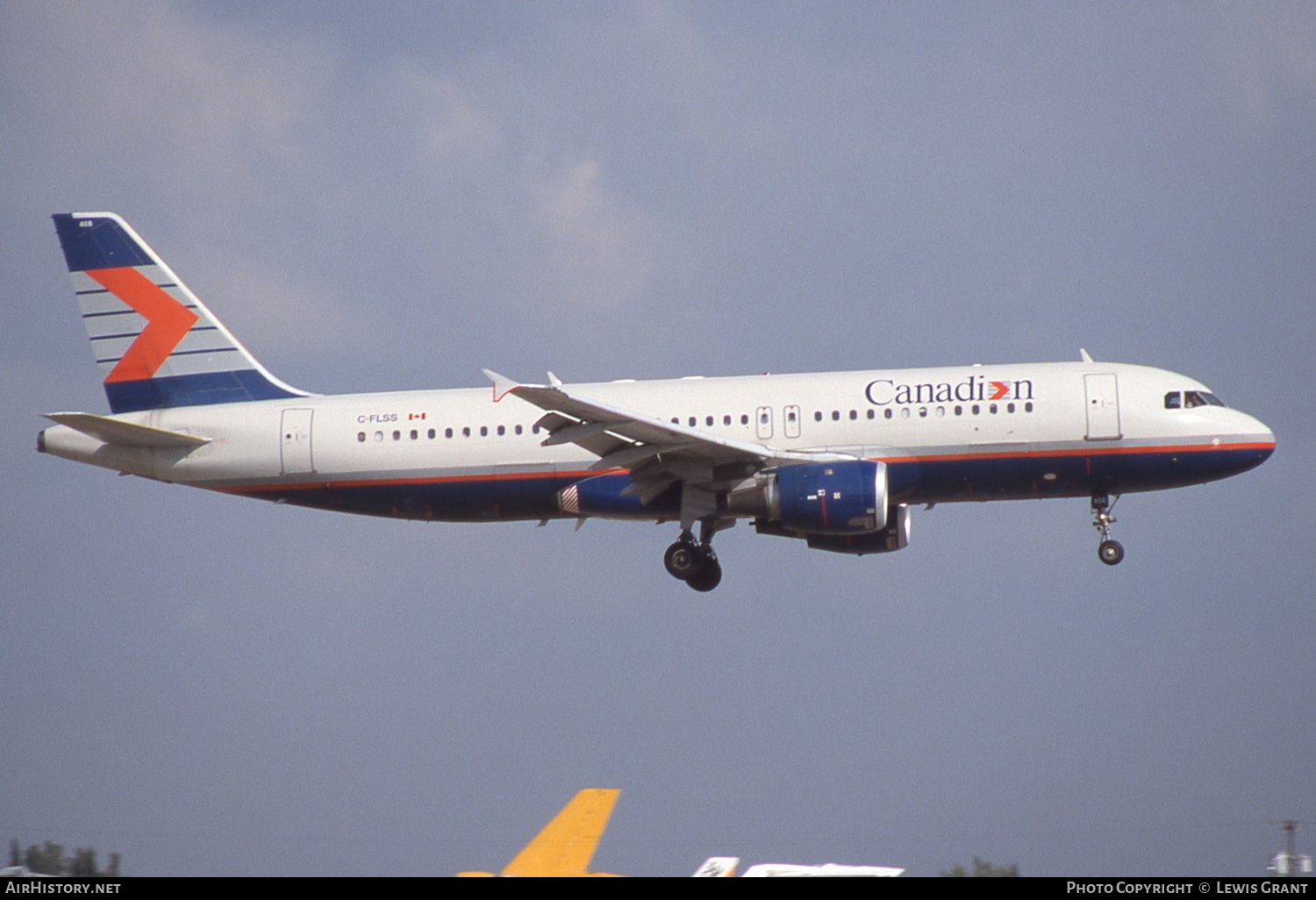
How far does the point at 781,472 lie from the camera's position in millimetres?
36719

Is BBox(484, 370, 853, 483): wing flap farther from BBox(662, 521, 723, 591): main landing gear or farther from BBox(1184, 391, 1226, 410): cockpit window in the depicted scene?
BBox(1184, 391, 1226, 410): cockpit window

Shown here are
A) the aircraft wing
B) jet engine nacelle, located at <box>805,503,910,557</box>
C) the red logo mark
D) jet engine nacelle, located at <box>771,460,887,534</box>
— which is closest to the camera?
the aircraft wing

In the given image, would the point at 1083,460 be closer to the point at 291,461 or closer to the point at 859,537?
the point at 859,537

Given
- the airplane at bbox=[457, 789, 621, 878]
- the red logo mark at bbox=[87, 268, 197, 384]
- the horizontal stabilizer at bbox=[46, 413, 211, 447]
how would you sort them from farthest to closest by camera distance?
the red logo mark at bbox=[87, 268, 197, 384] < the horizontal stabilizer at bbox=[46, 413, 211, 447] < the airplane at bbox=[457, 789, 621, 878]

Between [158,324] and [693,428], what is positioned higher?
[158,324]

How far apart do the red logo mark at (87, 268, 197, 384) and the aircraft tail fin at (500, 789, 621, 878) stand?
22553 millimetres

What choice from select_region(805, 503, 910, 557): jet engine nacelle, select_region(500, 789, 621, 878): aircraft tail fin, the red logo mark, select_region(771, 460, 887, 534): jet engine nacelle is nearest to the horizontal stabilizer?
the red logo mark

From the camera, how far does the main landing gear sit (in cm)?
3975

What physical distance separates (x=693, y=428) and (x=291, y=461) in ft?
32.1

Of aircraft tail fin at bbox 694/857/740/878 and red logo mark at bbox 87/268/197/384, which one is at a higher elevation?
red logo mark at bbox 87/268/197/384

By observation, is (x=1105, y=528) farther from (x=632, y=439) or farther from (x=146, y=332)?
(x=146, y=332)

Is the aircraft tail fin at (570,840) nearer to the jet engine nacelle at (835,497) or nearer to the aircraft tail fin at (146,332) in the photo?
the jet engine nacelle at (835,497)
